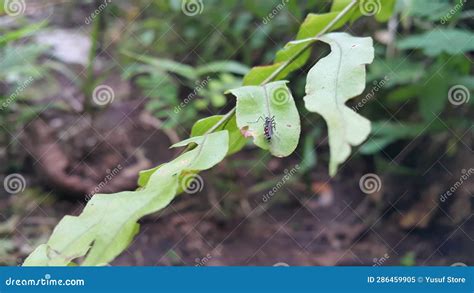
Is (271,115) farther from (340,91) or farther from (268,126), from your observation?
(340,91)

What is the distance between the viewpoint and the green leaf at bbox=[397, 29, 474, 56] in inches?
85.6

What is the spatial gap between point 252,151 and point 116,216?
202 centimetres

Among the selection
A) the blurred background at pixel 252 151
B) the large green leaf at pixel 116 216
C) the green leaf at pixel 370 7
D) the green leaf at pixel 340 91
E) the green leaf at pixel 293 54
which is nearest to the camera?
the green leaf at pixel 340 91

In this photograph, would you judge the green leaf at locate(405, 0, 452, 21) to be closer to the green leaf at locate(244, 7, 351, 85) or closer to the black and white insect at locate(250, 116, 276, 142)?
the green leaf at locate(244, 7, 351, 85)

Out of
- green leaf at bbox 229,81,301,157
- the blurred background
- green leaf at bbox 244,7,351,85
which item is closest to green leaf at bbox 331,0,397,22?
green leaf at bbox 244,7,351,85

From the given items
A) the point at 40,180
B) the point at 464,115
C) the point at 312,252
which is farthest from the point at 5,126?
the point at 464,115

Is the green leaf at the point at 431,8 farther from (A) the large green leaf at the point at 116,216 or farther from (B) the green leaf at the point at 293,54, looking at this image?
(A) the large green leaf at the point at 116,216

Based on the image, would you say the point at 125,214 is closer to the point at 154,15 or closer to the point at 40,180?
the point at 40,180

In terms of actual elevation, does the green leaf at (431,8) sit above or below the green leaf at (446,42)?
above

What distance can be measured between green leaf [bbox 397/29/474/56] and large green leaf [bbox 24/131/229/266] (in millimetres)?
1381

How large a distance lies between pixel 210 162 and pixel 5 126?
6.84 feet

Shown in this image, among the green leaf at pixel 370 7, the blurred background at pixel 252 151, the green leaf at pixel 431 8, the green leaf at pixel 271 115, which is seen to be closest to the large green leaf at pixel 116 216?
the green leaf at pixel 271 115

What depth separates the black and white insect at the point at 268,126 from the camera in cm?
113

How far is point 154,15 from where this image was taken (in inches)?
137
